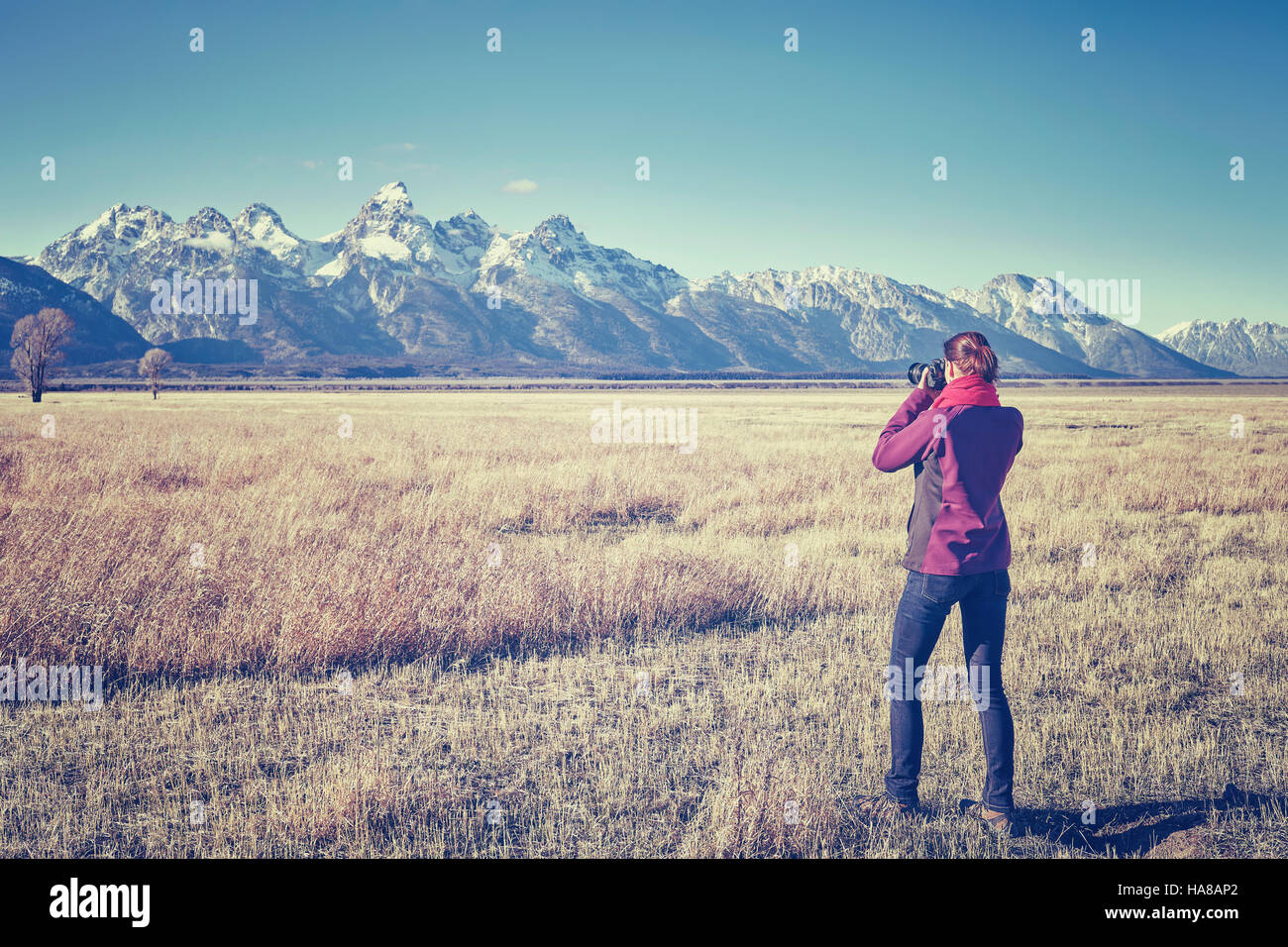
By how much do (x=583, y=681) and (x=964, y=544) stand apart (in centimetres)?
353

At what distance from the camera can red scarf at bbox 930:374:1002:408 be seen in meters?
3.63

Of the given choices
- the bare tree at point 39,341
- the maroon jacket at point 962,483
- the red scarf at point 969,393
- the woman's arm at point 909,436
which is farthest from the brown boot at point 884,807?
the bare tree at point 39,341

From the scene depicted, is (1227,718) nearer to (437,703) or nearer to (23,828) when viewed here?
(437,703)

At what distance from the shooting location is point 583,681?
20.1 ft

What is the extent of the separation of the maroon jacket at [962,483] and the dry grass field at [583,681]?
146 cm

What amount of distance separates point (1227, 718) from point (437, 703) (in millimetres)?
5800

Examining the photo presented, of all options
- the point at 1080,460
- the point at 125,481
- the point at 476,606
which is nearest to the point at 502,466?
the point at 125,481

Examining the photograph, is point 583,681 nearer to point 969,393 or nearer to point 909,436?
point 909,436

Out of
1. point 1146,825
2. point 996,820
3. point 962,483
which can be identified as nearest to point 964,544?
point 962,483

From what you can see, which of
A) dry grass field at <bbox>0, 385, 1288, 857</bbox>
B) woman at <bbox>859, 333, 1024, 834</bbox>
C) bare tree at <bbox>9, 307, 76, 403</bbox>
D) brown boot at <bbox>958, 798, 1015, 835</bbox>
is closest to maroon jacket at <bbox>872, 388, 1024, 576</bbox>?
woman at <bbox>859, 333, 1024, 834</bbox>

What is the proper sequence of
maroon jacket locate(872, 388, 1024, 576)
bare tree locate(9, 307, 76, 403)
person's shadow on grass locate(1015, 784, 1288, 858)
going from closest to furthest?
1. maroon jacket locate(872, 388, 1024, 576)
2. person's shadow on grass locate(1015, 784, 1288, 858)
3. bare tree locate(9, 307, 76, 403)

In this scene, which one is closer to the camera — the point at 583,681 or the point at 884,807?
the point at 884,807

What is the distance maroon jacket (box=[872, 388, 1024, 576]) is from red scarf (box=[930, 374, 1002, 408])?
0.13ft

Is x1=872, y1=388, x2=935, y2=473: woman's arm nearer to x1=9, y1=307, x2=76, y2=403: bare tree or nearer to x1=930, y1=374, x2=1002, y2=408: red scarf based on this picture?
x1=930, y1=374, x2=1002, y2=408: red scarf
